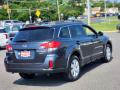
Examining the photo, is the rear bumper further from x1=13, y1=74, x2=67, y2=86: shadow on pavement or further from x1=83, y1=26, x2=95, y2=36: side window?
x1=83, y1=26, x2=95, y2=36: side window

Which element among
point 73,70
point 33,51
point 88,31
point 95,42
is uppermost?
point 88,31

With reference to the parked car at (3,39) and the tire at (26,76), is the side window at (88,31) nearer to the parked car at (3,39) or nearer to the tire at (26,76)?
the tire at (26,76)

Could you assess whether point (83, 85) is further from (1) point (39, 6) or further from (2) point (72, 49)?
(1) point (39, 6)

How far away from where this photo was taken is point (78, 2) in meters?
144

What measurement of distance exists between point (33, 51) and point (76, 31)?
1.87 meters

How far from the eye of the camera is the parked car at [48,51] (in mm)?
9633

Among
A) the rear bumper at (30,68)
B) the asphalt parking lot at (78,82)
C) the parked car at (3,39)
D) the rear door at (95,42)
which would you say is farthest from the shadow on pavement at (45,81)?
the parked car at (3,39)

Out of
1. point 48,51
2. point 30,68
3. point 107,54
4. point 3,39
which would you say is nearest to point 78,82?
point 48,51

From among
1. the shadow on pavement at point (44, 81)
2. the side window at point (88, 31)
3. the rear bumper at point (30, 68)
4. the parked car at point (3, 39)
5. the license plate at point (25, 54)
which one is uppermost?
the side window at point (88, 31)

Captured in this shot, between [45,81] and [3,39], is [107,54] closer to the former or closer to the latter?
[45,81]

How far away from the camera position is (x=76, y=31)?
11.1 m

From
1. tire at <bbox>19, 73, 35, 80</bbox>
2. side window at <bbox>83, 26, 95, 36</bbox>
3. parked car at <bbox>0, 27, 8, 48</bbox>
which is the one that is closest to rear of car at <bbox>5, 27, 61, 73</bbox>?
tire at <bbox>19, 73, 35, 80</bbox>

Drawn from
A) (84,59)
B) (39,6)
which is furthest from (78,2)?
(84,59)

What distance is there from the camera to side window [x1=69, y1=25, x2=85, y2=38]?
10807mm
